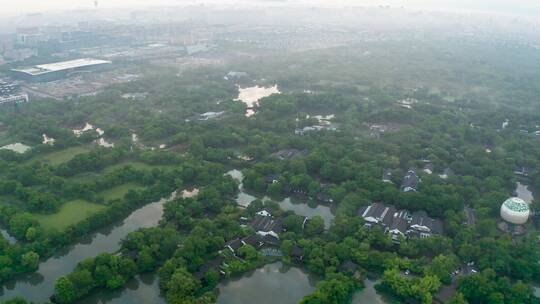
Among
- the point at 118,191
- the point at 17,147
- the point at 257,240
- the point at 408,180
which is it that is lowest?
the point at 257,240

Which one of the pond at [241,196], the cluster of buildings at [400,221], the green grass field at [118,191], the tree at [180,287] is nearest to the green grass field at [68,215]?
the green grass field at [118,191]

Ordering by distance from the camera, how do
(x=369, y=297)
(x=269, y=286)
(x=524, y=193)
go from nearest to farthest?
(x=369, y=297) < (x=269, y=286) < (x=524, y=193)

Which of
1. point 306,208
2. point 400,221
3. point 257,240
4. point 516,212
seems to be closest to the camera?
point 257,240

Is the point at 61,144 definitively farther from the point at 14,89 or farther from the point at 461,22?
the point at 461,22

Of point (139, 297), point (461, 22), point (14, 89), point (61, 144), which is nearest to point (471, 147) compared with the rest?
point (139, 297)

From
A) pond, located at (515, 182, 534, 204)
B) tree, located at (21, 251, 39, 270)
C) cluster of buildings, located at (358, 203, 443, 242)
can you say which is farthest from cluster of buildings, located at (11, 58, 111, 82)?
pond, located at (515, 182, 534, 204)

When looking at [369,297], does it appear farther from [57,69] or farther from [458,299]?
[57,69]

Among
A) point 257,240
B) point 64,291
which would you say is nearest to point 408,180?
point 257,240

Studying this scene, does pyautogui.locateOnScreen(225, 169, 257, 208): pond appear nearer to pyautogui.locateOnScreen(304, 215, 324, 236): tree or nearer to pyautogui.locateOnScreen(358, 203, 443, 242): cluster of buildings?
pyautogui.locateOnScreen(304, 215, 324, 236): tree
